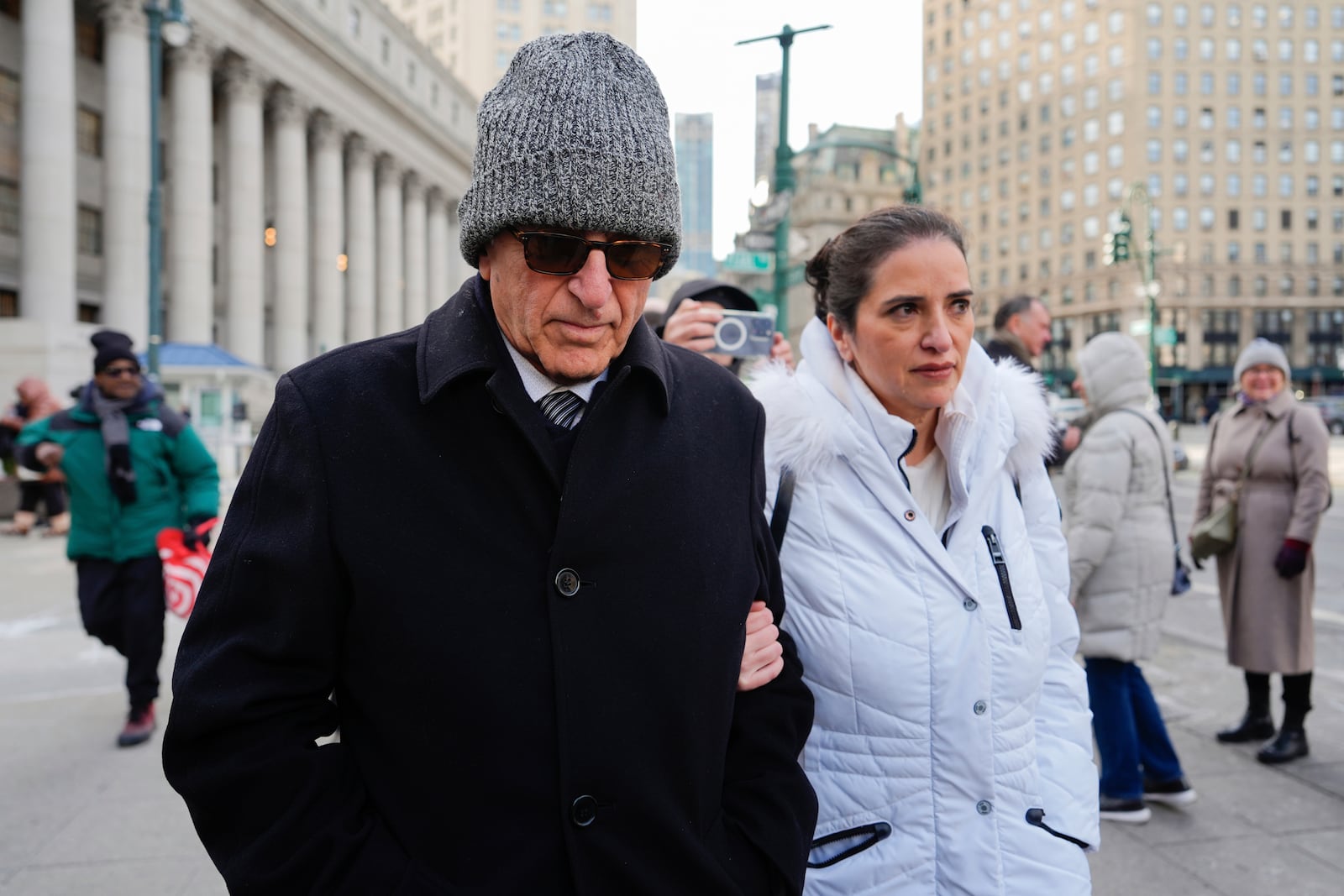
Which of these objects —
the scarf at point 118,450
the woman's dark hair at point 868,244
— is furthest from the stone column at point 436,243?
the woman's dark hair at point 868,244

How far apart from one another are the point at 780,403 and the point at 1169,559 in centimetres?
295

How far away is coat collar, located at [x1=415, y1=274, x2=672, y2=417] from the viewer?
1.53m

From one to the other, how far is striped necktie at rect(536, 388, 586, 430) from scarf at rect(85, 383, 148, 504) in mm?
4756

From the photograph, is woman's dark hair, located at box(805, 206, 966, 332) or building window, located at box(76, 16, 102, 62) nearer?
woman's dark hair, located at box(805, 206, 966, 332)

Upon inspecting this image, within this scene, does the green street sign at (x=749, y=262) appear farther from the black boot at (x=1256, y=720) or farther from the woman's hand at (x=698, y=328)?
the woman's hand at (x=698, y=328)

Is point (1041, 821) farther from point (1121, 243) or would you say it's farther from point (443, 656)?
point (1121, 243)

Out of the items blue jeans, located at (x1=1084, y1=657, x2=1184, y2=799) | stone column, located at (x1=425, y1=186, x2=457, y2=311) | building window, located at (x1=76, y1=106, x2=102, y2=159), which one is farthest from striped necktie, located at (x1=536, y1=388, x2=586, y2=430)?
stone column, located at (x1=425, y1=186, x2=457, y2=311)

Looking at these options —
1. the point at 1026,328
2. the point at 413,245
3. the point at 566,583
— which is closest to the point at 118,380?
the point at 566,583

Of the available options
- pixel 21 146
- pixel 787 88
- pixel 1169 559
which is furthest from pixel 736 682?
pixel 21 146

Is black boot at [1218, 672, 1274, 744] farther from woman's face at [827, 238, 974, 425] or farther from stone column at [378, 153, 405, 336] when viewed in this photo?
stone column at [378, 153, 405, 336]

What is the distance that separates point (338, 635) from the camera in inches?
59.4

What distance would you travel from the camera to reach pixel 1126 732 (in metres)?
4.11

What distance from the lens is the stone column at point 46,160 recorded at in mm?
26188

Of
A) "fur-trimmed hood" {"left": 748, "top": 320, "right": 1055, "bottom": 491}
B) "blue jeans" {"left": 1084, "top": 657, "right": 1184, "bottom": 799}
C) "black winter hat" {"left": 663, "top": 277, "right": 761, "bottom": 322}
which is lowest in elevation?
"blue jeans" {"left": 1084, "top": 657, "right": 1184, "bottom": 799}
